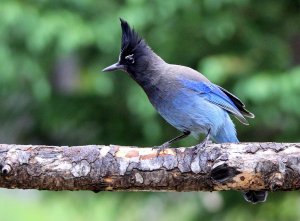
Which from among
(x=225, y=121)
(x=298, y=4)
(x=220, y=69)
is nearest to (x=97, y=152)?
(x=225, y=121)

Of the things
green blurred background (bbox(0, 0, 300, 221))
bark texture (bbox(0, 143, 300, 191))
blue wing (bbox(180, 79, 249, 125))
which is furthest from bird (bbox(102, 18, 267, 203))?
green blurred background (bbox(0, 0, 300, 221))

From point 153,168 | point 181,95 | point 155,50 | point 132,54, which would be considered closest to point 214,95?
point 181,95

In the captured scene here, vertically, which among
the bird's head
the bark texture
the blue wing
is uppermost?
the bird's head

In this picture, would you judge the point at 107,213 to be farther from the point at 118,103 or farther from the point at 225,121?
the point at 225,121

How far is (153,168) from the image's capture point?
443 cm

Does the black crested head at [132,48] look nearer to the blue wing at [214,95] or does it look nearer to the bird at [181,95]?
the bird at [181,95]

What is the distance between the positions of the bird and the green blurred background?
Result: 98cm

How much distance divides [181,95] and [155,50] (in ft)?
5.33

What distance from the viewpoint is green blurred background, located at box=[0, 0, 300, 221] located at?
6613 mm

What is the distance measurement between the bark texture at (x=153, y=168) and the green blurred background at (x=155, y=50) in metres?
2.05

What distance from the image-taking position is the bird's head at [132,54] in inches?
208

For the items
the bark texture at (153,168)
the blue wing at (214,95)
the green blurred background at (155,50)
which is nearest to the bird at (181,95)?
the blue wing at (214,95)

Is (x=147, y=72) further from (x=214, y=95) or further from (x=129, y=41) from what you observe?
(x=214, y=95)

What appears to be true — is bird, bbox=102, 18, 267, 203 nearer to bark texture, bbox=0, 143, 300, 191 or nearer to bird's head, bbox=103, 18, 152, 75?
bird's head, bbox=103, 18, 152, 75
